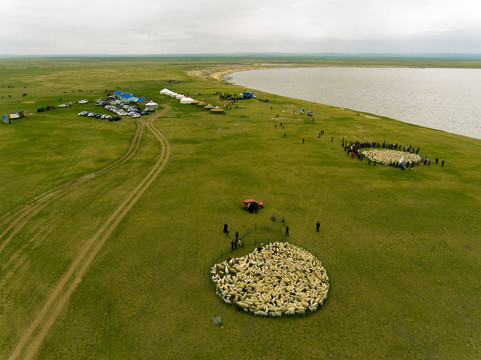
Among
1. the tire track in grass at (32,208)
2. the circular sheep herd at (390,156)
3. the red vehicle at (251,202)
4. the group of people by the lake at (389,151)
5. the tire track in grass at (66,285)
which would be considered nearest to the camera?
the tire track in grass at (66,285)

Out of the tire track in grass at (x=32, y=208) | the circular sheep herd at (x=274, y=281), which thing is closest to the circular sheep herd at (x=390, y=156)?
the circular sheep herd at (x=274, y=281)

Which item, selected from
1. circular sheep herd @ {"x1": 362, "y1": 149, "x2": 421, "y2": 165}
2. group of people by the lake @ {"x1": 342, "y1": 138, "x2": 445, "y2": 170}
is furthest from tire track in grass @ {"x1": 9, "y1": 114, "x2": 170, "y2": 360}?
circular sheep herd @ {"x1": 362, "y1": 149, "x2": 421, "y2": 165}

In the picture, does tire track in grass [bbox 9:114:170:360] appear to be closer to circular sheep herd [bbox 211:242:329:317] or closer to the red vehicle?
circular sheep herd [bbox 211:242:329:317]

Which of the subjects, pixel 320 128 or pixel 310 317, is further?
pixel 320 128

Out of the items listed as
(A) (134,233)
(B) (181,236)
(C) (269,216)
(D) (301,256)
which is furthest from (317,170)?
(A) (134,233)

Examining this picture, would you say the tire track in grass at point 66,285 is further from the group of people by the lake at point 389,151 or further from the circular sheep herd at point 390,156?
the circular sheep herd at point 390,156

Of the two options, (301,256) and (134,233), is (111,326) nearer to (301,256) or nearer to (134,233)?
(134,233)
